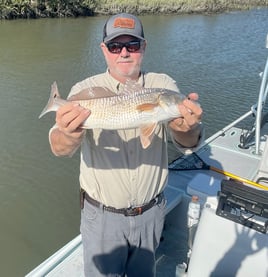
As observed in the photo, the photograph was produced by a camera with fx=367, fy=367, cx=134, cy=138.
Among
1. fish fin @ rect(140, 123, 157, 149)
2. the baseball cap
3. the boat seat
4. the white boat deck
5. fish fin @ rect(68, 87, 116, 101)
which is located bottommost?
the white boat deck

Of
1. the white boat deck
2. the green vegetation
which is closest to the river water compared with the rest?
the green vegetation

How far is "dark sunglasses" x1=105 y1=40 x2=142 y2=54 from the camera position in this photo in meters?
2.47

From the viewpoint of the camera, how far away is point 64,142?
7.66ft

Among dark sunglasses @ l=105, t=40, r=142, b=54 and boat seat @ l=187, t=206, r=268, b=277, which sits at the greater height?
dark sunglasses @ l=105, t=40, r=142, b=54

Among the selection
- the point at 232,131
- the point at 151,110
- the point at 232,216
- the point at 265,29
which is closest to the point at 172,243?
the point at 232,216

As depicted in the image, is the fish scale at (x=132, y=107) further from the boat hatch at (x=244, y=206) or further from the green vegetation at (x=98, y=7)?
the green vegetation at (x=98, y=7)

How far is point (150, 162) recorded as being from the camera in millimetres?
2533

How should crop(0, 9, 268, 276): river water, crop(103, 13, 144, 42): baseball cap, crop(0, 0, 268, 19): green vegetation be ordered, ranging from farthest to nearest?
crop(0, 0, 268, 19): green vegetation < crop(0, 9, 268, 276): river water < crop(103, 13, 144, 42): baseball cap

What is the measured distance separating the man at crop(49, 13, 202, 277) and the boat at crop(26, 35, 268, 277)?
455 mm

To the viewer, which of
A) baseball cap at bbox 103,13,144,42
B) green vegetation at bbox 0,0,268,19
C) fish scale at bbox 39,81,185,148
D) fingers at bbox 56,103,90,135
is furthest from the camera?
green vegetation at bbox 0,0,268,19

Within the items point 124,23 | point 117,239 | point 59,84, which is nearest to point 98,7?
point 59,84

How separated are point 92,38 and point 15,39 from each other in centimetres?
402

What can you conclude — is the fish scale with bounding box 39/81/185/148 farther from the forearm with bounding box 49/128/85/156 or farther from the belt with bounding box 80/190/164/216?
the belt with bounding box 80/190/164/216

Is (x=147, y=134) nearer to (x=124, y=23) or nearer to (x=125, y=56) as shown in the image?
(x=125, y=56)
